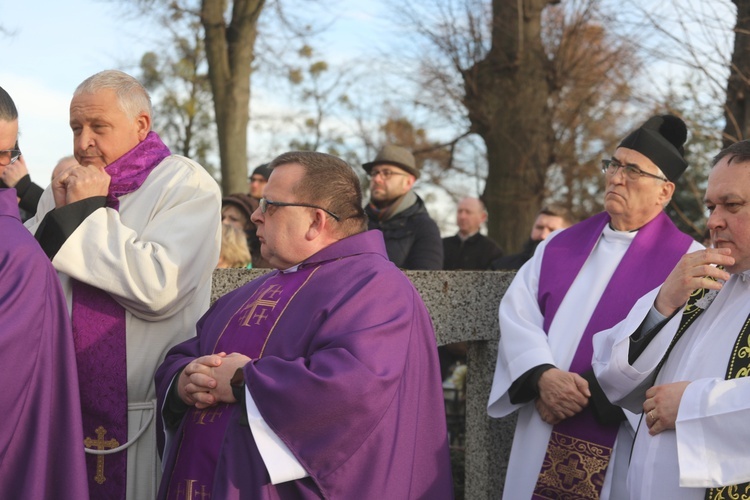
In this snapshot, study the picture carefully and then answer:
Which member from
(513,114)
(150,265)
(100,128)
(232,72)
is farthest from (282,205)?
(232,72)

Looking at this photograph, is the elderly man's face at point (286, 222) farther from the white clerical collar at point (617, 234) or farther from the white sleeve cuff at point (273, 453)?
the white clerical collar at point (617, 234)

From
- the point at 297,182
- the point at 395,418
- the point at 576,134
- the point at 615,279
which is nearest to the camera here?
the point at 395,418

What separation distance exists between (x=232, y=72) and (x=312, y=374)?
1032cm

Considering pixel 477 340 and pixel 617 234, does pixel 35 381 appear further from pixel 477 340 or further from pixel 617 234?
pixel 617 234

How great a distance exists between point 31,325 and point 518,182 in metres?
10.4

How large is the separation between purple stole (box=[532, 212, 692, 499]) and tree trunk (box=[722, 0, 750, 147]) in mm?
2845

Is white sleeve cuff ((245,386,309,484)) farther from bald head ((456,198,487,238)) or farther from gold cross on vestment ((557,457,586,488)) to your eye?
bald head ((456,198,487,238))

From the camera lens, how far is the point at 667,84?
8.23 meters

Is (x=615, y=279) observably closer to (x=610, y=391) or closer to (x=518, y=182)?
(x=610, y=391)

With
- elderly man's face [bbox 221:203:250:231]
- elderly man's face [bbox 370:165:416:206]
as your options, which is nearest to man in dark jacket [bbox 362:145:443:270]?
elderly man's face [bbox 370:165:416:206]

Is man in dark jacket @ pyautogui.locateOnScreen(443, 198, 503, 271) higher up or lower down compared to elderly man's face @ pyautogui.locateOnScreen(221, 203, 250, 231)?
lower down

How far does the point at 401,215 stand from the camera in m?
6.59

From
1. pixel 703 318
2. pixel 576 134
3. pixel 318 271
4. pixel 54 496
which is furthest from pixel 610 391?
pixel 576 134

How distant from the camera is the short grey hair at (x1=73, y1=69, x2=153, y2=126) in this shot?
3971 mm
